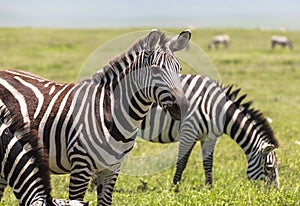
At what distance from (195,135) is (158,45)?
4330 mm

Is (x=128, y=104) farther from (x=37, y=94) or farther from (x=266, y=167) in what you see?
(x=266, y=167)

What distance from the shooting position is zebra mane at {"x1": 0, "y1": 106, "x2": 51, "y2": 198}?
5.01 m

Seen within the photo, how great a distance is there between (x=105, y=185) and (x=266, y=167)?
342 centimetres

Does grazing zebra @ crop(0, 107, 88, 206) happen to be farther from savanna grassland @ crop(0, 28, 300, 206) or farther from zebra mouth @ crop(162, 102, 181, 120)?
savanna grassland @ crop(0, 28, 300, 206)

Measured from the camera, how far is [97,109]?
21.4ft

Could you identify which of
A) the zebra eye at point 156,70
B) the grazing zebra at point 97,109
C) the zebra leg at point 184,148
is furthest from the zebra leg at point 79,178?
the zebra leg at point 184,148

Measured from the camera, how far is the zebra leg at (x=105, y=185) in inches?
271

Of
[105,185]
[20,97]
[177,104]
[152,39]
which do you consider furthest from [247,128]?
[20,97]

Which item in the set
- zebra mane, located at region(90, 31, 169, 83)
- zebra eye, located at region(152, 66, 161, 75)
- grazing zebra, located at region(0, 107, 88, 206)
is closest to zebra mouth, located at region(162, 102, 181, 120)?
zebra eye, located at region(152, 66, 161, 75)

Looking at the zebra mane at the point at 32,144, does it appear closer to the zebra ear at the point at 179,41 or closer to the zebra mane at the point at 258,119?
the zebra ear at the point at 179,41

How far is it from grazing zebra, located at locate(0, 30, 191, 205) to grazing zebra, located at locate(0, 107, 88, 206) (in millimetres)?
1055

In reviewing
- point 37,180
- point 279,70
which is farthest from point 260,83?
point 37,180

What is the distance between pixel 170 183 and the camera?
33.3ft

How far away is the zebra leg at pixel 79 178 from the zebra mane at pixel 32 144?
3.87 feet
